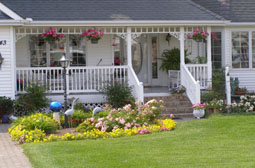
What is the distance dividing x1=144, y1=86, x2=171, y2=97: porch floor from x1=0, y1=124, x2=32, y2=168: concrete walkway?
642cm

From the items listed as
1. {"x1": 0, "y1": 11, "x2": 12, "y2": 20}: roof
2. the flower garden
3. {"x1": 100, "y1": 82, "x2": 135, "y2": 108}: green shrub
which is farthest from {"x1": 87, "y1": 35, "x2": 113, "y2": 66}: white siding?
the flower garden

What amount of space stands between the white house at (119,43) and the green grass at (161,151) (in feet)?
14.6

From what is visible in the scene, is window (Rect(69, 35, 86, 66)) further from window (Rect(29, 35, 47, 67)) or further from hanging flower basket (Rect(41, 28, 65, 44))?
hanging flower basket (Rect(41, 28, 65, 44))

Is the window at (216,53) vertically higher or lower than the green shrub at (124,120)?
higher

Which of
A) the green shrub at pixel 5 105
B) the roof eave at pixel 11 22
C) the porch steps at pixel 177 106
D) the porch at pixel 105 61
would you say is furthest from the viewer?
the porch at pixel 105 61

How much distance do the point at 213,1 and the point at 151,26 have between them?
14.2ft

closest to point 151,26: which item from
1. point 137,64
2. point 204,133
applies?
point 137,64

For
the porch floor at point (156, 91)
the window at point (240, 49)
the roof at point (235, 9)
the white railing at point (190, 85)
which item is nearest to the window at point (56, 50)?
the porch floor at point (156, 91)

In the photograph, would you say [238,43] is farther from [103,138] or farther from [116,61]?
[103,138]

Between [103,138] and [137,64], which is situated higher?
[137,64]

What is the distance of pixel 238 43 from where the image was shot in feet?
65.0

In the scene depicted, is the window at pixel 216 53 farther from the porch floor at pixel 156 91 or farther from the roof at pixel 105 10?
the porch floor at pixel 156 91

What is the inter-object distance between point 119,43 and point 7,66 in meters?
5.29

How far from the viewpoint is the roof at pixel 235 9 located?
19.8 metres
